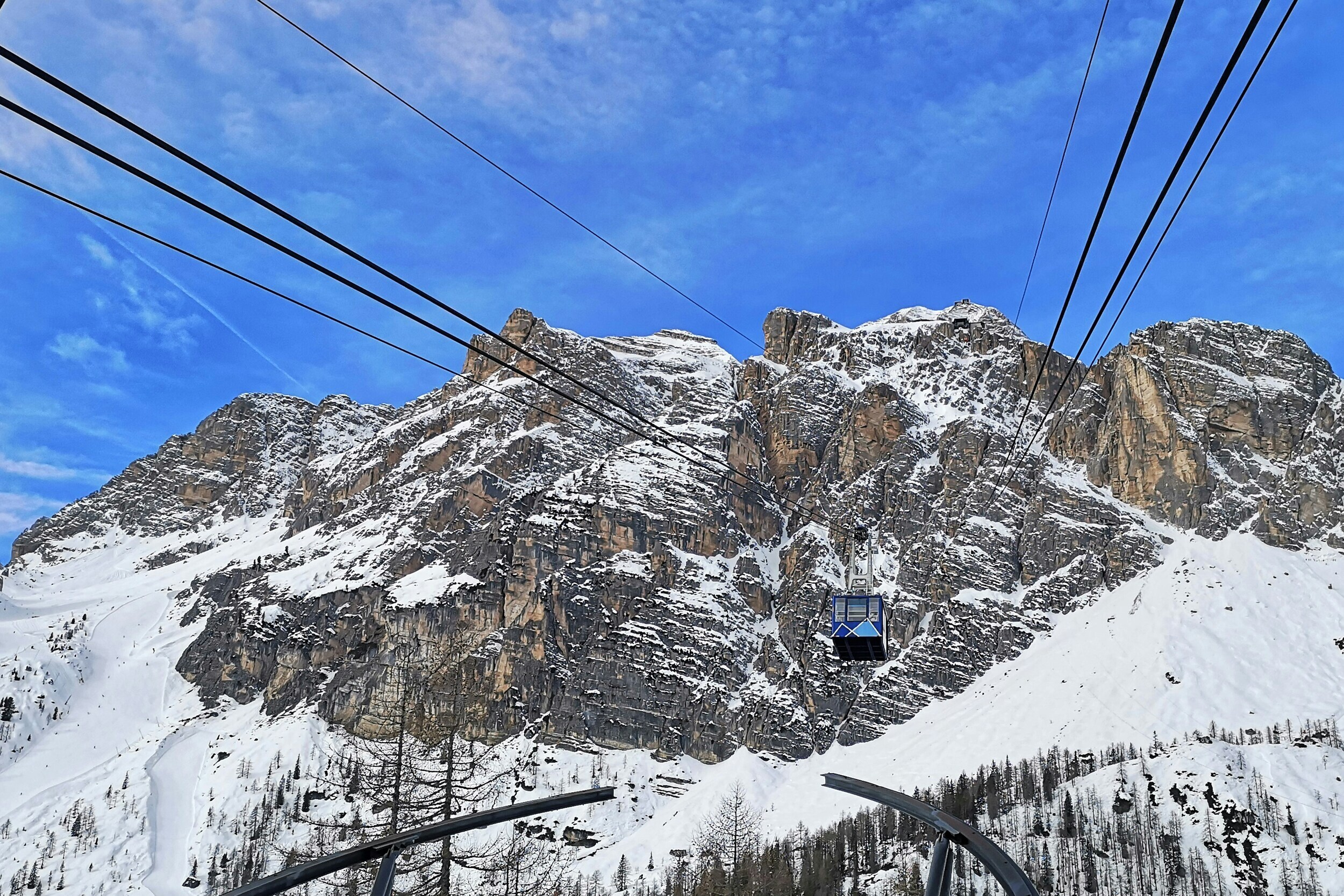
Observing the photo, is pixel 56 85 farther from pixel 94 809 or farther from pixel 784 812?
pixel 94 809

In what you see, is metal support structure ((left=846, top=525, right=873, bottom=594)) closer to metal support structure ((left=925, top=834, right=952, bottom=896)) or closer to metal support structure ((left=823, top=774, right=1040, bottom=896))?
metal support structure ((left=823, top=774, right=1040, bottom=896))

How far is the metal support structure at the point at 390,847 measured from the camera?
771 cm

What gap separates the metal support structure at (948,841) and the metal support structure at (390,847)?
223cm

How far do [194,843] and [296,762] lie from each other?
1967 centimetres

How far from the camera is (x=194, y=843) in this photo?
182m

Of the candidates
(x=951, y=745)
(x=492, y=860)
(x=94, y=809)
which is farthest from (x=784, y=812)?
(x=492, y=860)

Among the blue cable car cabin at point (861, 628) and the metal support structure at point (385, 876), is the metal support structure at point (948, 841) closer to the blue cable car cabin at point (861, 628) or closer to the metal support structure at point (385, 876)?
the metal support structure at point (385, 876)

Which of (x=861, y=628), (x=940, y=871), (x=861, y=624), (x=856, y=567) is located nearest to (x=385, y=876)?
(x=940, y=871)

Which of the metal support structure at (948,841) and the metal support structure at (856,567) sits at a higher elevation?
the metal support structure at (856,567)

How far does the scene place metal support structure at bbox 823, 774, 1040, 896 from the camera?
6.86 m

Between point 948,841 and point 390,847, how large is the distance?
4580 millimetres

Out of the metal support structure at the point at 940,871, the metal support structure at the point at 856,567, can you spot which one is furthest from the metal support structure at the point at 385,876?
the metal support structure at the point at 856,567

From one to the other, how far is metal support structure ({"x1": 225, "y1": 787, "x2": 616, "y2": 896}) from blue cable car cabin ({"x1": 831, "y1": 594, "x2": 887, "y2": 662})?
13.9 m

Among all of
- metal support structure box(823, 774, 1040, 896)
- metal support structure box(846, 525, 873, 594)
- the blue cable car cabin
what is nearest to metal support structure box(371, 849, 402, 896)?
metal support structure box(823, 774, 1040, 896)
